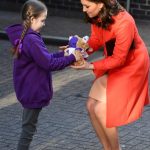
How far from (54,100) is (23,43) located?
9.60 feet

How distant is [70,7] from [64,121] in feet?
27.0

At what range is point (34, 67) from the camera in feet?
15.7

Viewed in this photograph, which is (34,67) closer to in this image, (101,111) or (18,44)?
(18,44)

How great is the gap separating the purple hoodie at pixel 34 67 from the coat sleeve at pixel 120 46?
0.29 metres

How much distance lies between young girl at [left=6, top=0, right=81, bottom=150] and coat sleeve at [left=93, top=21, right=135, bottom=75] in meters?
0.25

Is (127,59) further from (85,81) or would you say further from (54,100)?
(85,81)

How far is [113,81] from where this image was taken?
4777 mm

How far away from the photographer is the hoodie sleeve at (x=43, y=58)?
4.65 meters

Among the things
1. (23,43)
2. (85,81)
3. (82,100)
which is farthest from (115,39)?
(85,81)

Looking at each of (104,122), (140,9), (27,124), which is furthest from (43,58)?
Result: (140,9)

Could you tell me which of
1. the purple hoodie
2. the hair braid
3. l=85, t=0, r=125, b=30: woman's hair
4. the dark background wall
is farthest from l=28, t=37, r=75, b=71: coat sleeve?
the dark background wall

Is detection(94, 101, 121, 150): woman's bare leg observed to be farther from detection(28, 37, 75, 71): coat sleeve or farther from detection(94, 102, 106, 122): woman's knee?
detection(28, 37, 75, 71): coat sleeve

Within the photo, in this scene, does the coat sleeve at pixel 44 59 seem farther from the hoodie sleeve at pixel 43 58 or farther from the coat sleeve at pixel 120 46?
the coat sleeve at pixel 120 46

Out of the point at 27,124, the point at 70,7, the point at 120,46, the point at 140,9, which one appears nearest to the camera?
the point at 120,46
